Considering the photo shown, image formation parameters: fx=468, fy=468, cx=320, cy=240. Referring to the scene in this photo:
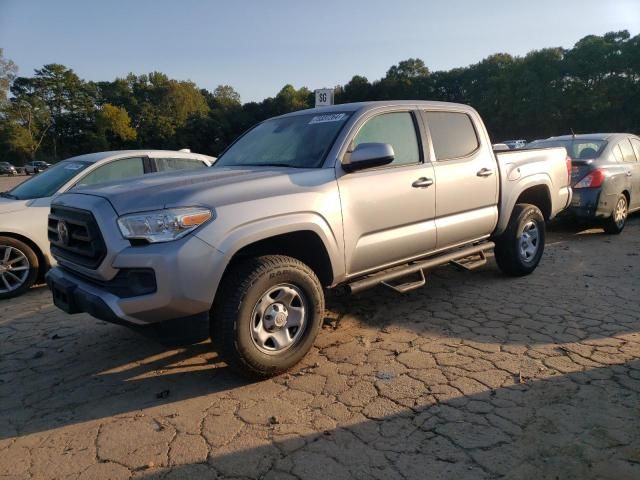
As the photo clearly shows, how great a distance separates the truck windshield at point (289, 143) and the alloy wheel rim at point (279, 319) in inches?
40.0

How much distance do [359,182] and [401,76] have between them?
8060cm

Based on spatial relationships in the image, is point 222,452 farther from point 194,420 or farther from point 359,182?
point 359,182

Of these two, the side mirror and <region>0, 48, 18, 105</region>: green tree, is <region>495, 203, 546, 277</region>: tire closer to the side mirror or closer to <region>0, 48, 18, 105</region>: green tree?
the side mirror

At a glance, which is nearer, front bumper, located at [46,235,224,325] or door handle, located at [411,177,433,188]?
front bumper, located at [46,235,224,325]

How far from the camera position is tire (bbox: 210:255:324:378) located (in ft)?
9.71

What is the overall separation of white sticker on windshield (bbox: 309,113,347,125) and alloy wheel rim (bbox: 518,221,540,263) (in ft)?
8.81

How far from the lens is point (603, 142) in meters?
7.93

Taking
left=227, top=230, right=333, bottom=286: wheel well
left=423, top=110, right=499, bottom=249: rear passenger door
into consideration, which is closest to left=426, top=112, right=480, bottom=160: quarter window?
left=423, top=110, right=499, bottom=249: rear passenger door

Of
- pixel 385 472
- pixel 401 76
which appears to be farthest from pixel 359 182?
pixel 401 76

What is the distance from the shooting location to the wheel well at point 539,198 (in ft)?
18.1

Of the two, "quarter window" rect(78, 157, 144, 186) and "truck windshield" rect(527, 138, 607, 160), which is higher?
"quarter window" rect(78, 157, 144, 186)

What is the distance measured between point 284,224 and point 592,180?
6.24 m

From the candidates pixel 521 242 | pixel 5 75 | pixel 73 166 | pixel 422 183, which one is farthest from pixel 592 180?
pixel 5 75

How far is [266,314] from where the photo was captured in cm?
317
